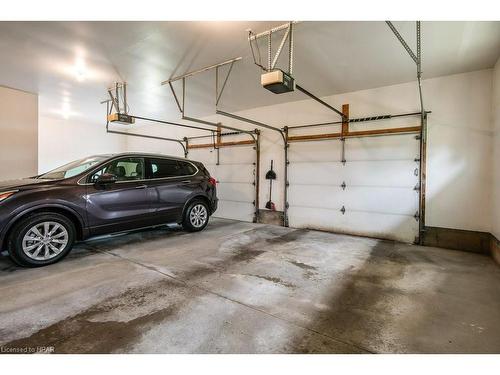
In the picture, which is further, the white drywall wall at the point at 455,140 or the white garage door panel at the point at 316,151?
the white garage door panel at the point at 316,151

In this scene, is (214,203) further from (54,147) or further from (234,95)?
(54,147)

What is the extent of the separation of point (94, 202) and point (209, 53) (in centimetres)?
257

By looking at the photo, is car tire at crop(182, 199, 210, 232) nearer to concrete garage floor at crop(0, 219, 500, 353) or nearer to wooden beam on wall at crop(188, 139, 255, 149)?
concrete garage floor at crop(0, 219, 500, 353)

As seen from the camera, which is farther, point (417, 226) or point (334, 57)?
point (417, 226)

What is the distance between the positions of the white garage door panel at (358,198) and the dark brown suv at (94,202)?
2.16 m

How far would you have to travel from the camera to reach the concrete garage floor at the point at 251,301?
1.73 m

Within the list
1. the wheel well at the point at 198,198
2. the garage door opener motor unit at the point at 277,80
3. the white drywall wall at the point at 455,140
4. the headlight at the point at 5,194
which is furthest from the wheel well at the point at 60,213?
the white drywall wall at the point at 455,140

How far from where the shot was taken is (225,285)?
2625mm

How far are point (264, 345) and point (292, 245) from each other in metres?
2.66

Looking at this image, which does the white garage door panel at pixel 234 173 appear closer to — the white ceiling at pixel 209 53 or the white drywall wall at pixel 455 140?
the white ceiling at pixel 209 53

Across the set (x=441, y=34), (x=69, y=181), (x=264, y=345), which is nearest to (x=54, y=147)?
(x=69, y=181)

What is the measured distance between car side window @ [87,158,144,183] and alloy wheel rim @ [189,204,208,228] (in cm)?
121

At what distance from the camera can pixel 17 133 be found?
17.5 feet
